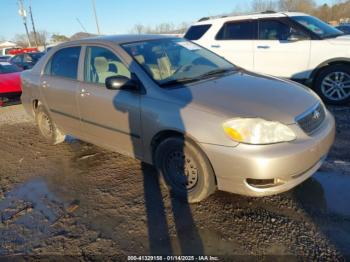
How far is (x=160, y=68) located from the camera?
367 centimetres

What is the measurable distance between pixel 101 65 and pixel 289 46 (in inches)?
175

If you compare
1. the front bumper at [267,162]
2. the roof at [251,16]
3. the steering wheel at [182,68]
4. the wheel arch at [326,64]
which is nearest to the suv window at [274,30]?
the roof at [251,16]

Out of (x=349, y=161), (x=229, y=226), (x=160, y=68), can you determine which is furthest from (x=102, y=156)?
(x=349, y=161)

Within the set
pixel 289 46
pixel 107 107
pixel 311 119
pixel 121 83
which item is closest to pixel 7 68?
pixel 107 107

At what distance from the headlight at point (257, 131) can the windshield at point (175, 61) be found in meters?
0.98

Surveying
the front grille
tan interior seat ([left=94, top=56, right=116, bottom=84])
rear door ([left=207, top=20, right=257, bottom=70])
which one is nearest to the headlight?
the front grille

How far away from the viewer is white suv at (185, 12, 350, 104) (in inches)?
245

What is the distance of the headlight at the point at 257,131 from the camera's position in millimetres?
2742

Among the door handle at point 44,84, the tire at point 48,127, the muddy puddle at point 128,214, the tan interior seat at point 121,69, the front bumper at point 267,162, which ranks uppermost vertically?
the tan interior seat at point 121,69

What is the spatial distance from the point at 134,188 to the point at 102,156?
3.99 feet

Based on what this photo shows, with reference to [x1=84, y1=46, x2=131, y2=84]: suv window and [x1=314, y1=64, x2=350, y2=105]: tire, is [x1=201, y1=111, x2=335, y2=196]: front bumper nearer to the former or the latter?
[x1=84, y1=46, x2=131, y2=84]: suv window

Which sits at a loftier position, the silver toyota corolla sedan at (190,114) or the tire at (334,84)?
the silver toyota corolla sedan at (190,114)

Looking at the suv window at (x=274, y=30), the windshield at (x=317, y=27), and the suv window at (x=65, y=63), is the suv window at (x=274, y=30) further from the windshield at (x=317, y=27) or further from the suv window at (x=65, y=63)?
the suv window at (x=65, y=63)

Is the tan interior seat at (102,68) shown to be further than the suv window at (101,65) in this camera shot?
Yes
